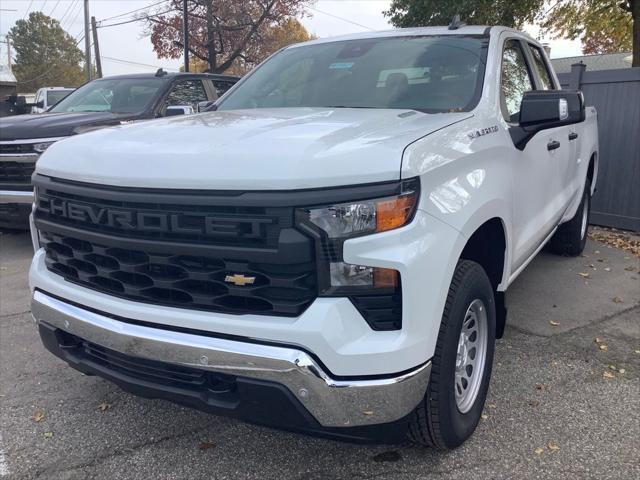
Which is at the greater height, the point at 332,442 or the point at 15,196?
the point at 15,196

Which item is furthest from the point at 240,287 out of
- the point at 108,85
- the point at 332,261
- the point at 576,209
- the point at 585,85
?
the point at 585,85

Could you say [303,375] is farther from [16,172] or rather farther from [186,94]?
[186,94]

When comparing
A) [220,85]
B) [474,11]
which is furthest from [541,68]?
[474,11]

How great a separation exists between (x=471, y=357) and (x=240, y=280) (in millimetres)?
1303

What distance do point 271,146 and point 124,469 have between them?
5.21 feet

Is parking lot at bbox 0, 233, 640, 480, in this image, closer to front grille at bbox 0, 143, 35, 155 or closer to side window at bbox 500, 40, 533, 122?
side window at bbox 500, 40, 533, 122

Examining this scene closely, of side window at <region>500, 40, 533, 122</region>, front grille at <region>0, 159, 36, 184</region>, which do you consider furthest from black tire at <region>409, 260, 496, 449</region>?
front grille at <region>0, 159, 36, 184</region>

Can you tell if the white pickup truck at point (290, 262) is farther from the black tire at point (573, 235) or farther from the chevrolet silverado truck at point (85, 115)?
the black tire at point (573, 235)

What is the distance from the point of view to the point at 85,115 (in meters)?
6.53

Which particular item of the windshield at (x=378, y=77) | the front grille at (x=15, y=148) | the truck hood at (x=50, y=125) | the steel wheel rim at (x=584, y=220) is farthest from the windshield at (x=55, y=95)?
the steel wheel rim at (x=584, y=220)

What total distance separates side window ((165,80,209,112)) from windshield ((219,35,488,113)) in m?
3.34

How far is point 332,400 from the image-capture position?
2078mm

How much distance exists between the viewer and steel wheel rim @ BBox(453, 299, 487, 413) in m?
2.71

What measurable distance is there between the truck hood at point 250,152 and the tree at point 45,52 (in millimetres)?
75596
